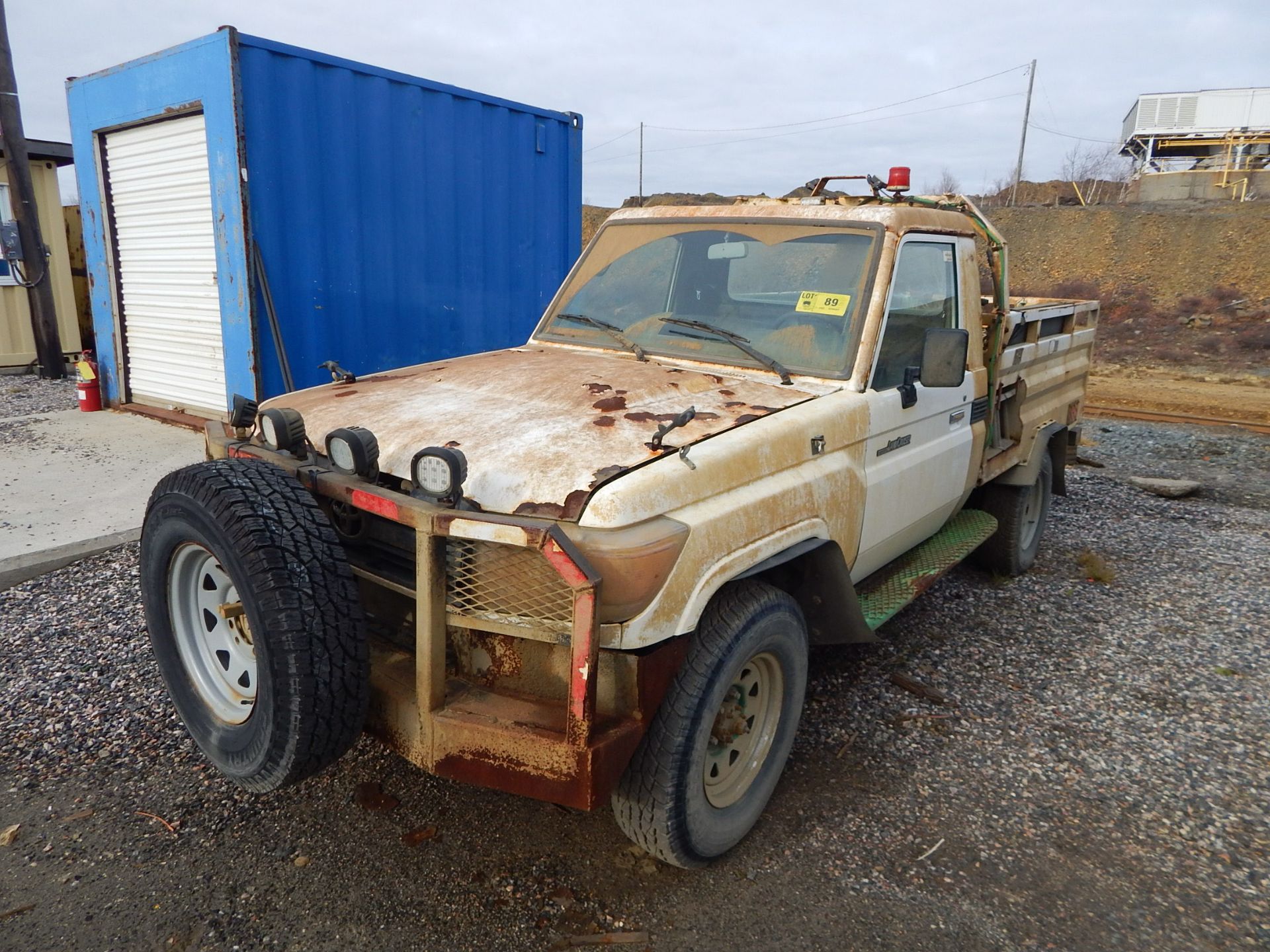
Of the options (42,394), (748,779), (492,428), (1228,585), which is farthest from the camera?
(42,394)

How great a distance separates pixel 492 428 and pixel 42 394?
10.2m

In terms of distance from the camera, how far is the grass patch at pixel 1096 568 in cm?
541

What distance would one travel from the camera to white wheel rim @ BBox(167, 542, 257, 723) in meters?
2.77

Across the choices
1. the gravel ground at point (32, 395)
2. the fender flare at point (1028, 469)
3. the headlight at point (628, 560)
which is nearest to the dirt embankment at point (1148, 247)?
the fender flare at point (1028, 469)

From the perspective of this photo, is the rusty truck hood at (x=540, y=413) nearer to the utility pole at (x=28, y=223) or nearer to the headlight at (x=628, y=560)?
the headlight at (x=628, y=560)

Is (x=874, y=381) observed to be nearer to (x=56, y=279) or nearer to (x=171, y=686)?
(x=171, y=686)

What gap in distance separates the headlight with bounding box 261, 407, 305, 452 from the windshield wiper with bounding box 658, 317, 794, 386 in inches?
62.4

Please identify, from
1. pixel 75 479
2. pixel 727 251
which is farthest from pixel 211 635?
pixel 75 479

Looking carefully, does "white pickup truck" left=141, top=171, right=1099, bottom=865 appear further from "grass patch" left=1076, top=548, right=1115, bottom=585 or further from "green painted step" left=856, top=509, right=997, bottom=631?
"grass patch" left=1076, top=548, right=1115, bottom=585

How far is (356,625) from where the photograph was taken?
7.87ft

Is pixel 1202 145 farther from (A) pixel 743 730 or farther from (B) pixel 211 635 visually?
(B) pixel 211 635

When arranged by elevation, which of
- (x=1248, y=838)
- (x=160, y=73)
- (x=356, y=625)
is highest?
Answer: (x=160, y=73)

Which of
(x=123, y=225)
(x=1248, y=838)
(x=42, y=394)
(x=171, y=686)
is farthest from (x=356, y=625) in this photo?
(x=42, y=394)

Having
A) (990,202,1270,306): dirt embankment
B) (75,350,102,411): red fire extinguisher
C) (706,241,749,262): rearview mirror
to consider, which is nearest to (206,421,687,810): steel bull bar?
(706,241,749,262): rearview mirror
